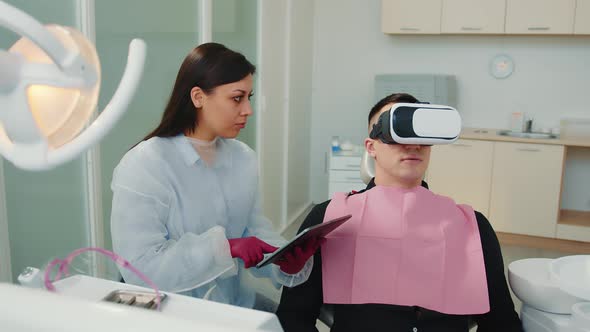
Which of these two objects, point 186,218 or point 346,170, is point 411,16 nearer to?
point 346,170

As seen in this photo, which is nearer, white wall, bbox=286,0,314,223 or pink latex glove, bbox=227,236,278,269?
pink latex glove, bbox=227,236,278,269

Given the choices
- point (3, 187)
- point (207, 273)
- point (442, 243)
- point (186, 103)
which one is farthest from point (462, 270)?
point (3, 187)

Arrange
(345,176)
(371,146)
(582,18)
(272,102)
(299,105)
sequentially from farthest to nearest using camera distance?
(299,105)
(345,176)
(582,18)
(272,102)
(371,146)

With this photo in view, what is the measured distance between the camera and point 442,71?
5086 millimetres

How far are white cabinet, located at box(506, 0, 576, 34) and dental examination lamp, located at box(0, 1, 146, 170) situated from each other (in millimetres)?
4442

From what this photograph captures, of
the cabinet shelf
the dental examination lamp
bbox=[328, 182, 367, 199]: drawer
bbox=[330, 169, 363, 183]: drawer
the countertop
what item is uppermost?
the dental examination lamp

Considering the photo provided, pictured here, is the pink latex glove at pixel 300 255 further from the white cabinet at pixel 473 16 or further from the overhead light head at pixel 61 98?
the white cabinet at pixel 473 16

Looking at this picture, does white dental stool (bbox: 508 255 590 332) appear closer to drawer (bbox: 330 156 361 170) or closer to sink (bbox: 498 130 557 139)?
drawer (bbox: 330 156 361 170)

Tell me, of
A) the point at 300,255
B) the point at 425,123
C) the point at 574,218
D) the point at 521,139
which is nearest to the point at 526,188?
the point at 521,139

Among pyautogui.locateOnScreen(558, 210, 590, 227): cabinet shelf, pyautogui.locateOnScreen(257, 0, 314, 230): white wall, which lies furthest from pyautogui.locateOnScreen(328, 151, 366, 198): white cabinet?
pyautogui.locateOnScreen(558, 210, 590, 227): cabinet shelf

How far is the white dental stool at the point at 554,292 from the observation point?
4.05 feet

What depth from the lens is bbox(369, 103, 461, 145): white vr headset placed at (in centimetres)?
116

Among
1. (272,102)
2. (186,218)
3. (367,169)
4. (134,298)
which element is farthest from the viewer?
(272,102)

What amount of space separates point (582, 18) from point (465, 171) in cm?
146
